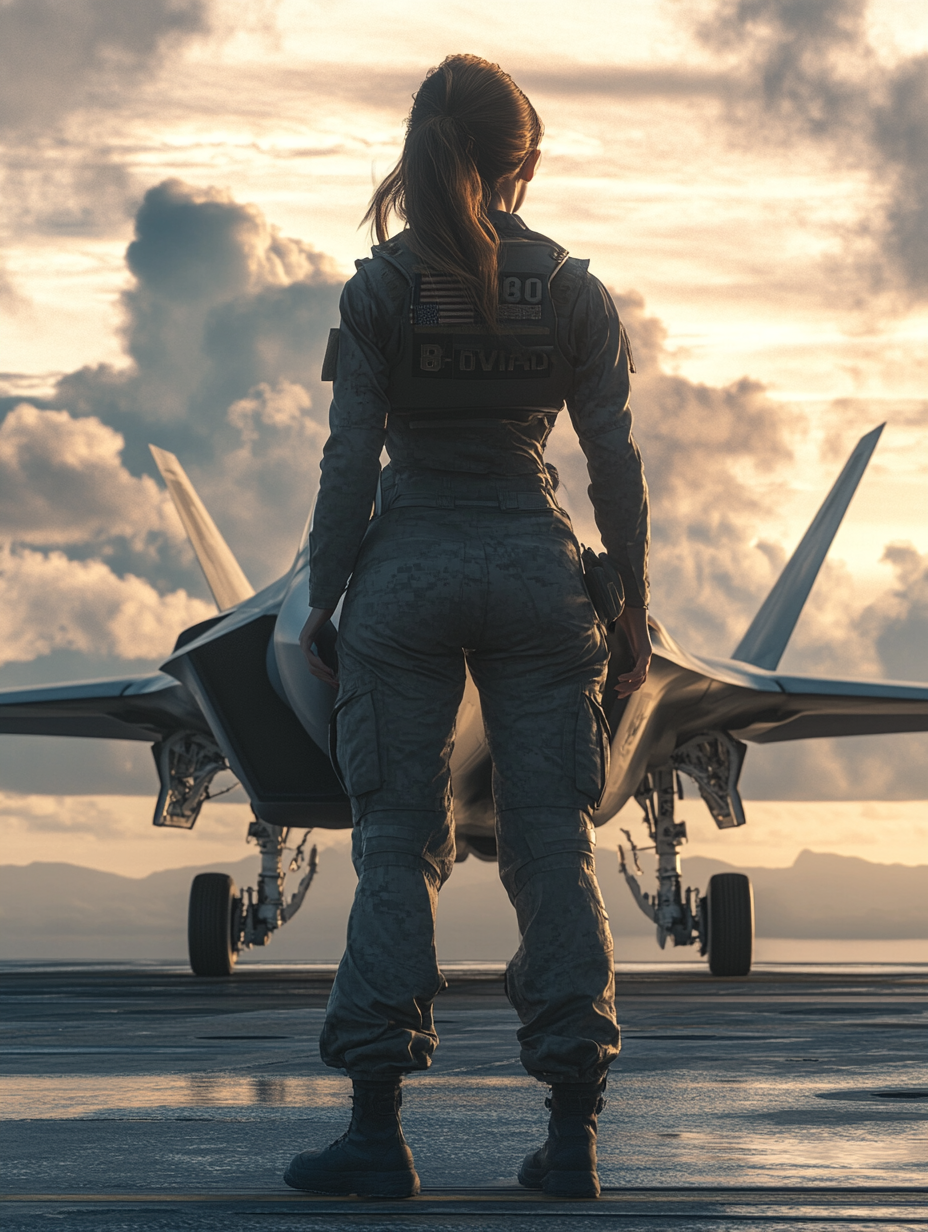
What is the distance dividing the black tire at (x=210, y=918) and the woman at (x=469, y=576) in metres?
10.1

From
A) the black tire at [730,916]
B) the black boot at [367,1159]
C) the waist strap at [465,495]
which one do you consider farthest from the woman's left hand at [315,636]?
the black tire at [730,916]

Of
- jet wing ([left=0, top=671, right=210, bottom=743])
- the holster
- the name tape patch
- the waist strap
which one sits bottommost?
the holster

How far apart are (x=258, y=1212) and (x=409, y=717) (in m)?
1.09

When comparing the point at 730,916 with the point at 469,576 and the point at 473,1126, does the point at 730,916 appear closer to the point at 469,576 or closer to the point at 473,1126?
the point at 473,1126

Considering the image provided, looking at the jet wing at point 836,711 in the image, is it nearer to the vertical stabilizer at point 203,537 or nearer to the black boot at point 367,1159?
the vertical stabilizer at point 203,537

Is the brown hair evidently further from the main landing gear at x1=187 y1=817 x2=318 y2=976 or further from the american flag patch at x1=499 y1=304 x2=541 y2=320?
the main landing gear at x1=187 y1=817 x2=318 y2=976

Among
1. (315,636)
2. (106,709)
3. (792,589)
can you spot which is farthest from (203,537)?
(315,636)

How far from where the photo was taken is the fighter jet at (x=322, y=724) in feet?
29.1

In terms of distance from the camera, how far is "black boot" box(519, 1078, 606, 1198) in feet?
9.02

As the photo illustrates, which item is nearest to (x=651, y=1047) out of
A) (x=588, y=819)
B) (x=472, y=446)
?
(x=588, y=819)

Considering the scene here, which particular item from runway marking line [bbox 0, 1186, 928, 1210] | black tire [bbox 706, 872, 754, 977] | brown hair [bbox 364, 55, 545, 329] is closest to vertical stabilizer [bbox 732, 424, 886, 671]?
black tire [bbox 706, 872, 754, 977]

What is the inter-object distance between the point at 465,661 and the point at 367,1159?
3.59ft

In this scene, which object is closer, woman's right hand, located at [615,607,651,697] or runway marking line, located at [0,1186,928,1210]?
runway marking line, located at [0,1186,928,1210]

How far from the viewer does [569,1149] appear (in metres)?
2.85
